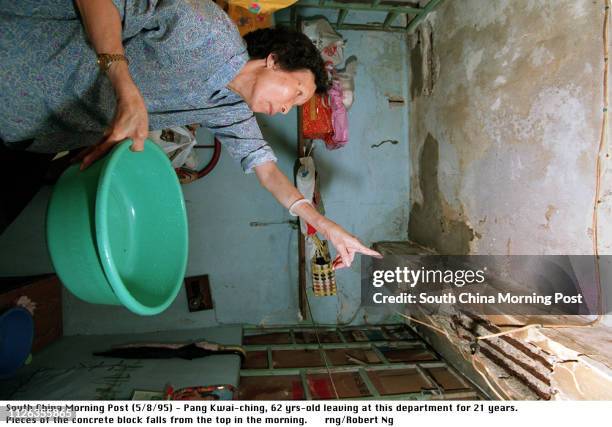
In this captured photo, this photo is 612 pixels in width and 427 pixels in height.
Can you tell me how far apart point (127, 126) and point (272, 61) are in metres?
0.72

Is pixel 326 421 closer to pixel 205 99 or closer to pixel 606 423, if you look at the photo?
pixel 606 423

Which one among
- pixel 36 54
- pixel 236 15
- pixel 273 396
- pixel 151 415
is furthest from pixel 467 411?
pixel 236 15

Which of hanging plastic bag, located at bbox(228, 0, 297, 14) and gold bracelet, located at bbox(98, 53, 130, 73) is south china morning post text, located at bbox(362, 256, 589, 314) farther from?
hanging plastic bag, located at bbox(228, 0, 297, 14)

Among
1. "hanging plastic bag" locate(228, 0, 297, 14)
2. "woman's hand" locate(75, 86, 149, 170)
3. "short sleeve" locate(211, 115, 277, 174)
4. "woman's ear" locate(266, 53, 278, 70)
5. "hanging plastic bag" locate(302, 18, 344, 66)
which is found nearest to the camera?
"woman's hand" locate(75, 86, 149, 170)

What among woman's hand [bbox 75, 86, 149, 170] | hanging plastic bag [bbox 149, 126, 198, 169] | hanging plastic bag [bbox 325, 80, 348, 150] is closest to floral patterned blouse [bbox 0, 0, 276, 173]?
woman's hand [bbox 75, 86, 149, 170]

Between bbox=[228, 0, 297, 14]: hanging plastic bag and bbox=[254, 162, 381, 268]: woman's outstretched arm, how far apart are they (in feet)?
4.63

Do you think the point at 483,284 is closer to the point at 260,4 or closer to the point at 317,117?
the point at 317,117

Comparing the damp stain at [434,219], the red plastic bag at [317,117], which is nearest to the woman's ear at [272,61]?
the red plastic bag at [317,117]

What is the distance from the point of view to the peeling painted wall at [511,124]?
1447mm

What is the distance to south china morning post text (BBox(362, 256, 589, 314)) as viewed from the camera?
162 centimetres

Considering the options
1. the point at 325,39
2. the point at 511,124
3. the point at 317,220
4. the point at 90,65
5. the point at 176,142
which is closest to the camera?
the point at 90,65

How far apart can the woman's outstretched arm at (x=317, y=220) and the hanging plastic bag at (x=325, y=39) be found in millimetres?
1692

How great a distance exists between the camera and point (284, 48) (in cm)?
135

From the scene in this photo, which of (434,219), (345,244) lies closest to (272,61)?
(345,244)
